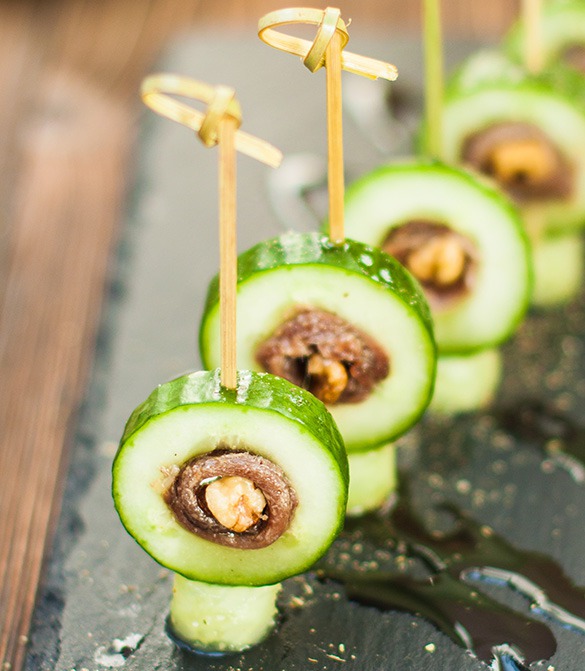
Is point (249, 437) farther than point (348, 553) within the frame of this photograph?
No

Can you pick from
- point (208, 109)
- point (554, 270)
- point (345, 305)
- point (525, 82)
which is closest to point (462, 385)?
point (554, 270)

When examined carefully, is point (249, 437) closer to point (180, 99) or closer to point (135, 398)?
point (135, 398)

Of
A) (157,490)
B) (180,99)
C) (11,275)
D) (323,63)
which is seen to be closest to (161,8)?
(180,99)

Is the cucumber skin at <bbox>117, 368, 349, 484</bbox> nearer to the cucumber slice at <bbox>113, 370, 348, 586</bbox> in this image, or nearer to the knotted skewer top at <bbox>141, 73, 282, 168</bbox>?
the cucumber slice at <bbox>113, 370, 348, 586</bbox>

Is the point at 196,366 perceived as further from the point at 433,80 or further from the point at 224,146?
the point at 224,146

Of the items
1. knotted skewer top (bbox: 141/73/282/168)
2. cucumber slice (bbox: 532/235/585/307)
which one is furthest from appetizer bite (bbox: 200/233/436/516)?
cucumber slice (bbox: 532/235/585/307)

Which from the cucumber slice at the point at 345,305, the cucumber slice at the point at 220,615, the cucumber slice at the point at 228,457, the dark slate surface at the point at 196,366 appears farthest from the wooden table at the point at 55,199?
the cucumber slice at the point at 345,305

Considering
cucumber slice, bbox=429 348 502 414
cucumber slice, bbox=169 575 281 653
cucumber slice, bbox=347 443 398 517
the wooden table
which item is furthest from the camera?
cucumber slice, bbox=429 348 502 414
